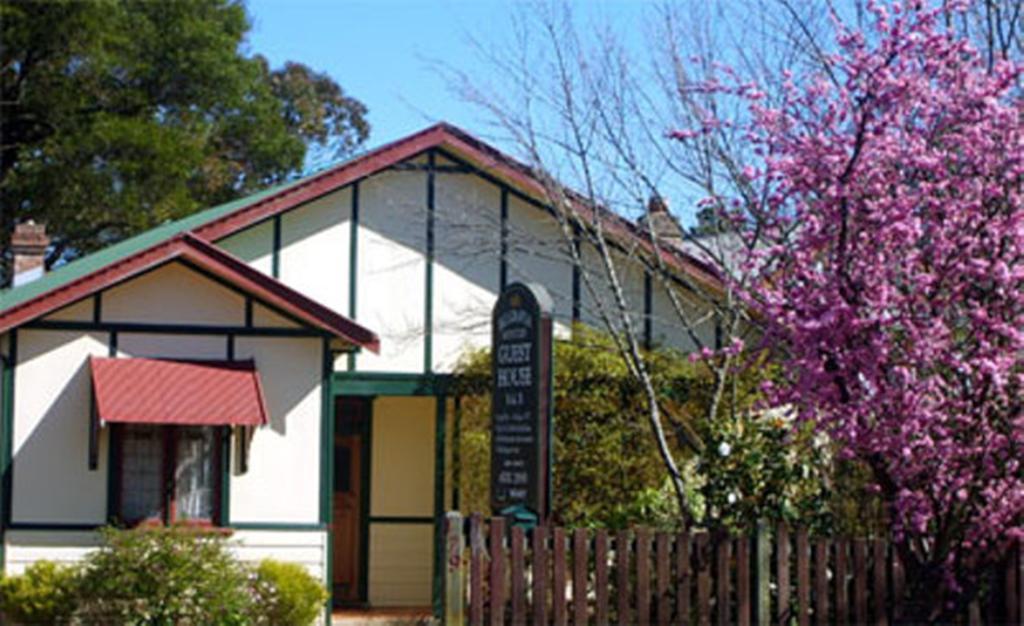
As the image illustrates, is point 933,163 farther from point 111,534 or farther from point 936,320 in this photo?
point 111,534

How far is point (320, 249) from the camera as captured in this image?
1773cm

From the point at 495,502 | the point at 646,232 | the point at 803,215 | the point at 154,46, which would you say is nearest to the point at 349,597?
the point at 646,232

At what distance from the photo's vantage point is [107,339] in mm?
15984

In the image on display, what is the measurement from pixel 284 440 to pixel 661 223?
4.39 metres

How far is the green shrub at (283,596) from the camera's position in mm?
15367

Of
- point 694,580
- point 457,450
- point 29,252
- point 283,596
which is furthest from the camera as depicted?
point 29,252

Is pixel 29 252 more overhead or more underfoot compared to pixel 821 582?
more overhead

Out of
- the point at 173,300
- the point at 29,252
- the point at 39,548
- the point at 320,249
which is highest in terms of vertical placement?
the point at 29,252

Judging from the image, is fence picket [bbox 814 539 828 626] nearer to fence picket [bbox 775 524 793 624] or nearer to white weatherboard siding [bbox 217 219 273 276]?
fence picket [bbox 775 524 793 624]

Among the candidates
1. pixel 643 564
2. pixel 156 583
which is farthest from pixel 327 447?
pixel 643 564

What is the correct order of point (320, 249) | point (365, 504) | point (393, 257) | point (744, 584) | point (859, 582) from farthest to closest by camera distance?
point (365, 504)
point (393, 257)
point (320, 249)
point (744, 584)
point (859, 582)

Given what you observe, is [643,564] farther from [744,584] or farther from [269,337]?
[269,337]

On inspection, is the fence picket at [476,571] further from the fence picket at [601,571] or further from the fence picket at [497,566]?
the fence picket at [601,571]

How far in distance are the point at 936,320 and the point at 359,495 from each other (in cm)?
1057
